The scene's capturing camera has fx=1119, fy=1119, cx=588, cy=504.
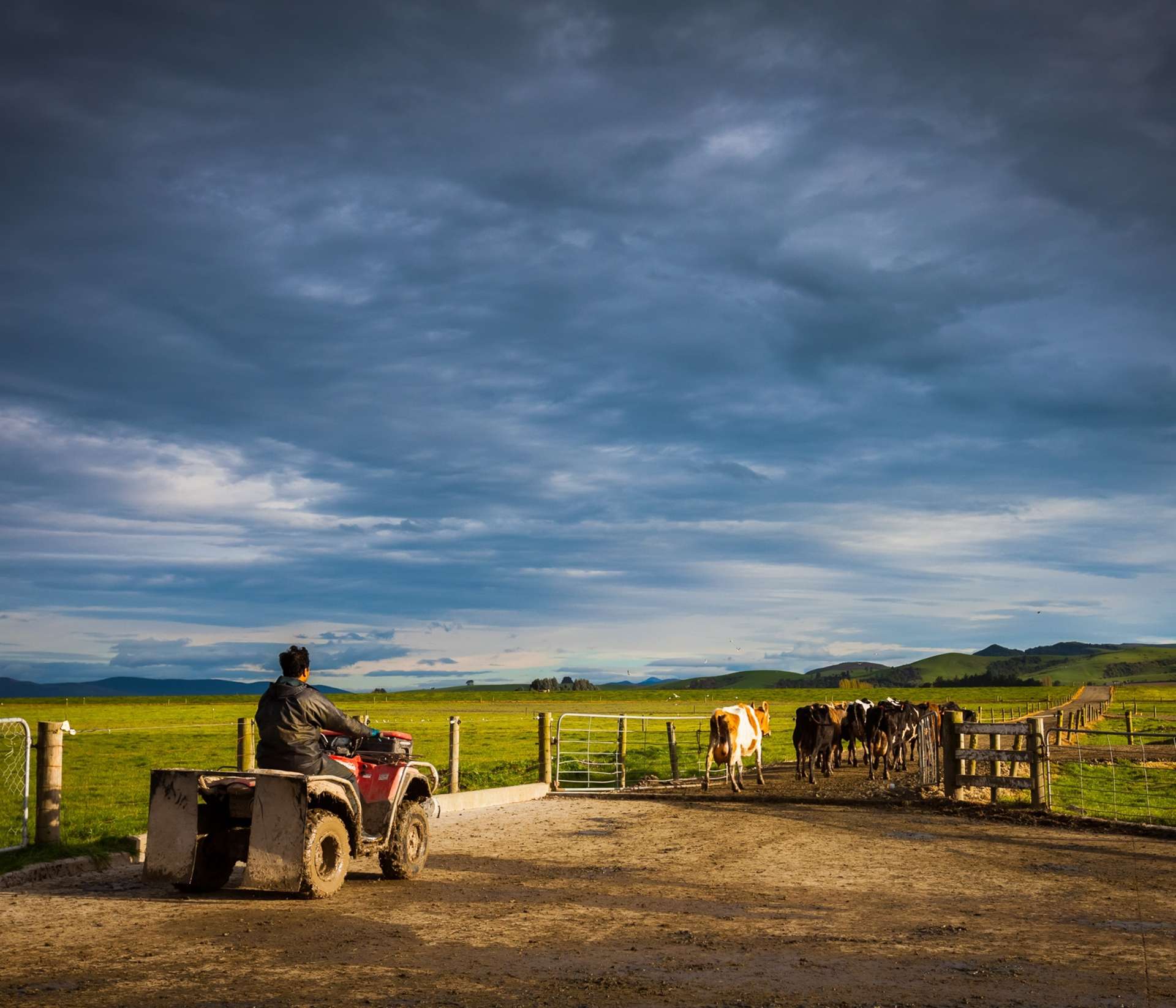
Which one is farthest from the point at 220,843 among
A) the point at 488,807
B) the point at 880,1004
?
the point at 488,807

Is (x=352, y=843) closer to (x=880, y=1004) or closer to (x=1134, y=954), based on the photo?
(x=880, y=1004)

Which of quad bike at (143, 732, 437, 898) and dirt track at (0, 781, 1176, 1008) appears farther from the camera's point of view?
quad bike at (143, 732, 437, 898)

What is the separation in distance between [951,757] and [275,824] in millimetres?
13552

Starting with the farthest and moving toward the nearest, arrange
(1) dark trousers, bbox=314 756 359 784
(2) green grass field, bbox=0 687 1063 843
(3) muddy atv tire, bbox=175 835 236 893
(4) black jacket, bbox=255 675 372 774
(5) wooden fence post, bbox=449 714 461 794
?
(2) green grass field, bbox=0 687 1063 843
(5) wooden fence post, bbox=449 714 461 794
(3) muddy atv tire, bbox=175 835 236 893
(1) dark trousers, bbox=314 756 359 784
(4) black jacket, bbox=255 675 372 774

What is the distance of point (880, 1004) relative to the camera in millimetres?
6656

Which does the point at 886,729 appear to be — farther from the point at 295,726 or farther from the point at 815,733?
the point at 295,726

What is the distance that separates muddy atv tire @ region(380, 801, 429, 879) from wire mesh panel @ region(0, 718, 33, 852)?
3989 millimetres

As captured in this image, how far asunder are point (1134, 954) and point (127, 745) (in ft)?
157

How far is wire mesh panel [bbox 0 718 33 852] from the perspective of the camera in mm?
12406

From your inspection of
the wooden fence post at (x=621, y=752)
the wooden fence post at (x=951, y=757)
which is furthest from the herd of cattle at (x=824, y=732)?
the wooden fence post at (x=951, y=757)

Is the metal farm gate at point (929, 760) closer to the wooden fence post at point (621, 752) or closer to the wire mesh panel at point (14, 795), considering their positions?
the wooden fence post at point (621, 752)

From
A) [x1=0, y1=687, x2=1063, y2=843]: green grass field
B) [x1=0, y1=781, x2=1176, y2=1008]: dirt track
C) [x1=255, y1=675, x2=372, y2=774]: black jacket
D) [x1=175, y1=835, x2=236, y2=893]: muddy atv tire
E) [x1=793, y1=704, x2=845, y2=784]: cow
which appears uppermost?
[x1=255, y1=675, x2=372, y2=774]: black jacket

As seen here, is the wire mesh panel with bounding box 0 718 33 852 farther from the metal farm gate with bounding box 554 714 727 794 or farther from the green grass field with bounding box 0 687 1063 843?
the metal farm gate with bounding box 554 714 727 794

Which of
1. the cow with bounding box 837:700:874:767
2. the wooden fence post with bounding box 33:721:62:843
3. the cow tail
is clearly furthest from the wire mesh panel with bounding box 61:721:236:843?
the cow with bounding box 837:700:874:767
